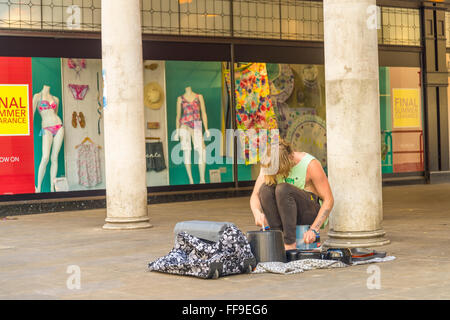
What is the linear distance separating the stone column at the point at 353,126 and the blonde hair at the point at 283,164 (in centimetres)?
125

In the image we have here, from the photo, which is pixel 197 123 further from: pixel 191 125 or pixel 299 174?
pixel 299 174

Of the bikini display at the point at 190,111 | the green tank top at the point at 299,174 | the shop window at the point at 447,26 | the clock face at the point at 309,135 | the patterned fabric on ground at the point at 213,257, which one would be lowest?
the patterned fabric on ground at the point at 213,257

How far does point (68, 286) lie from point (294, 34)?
1432cm

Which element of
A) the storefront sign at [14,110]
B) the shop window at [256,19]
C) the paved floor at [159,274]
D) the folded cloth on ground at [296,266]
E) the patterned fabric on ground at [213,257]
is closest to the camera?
the paved floor at [159,274]

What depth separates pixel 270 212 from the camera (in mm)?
8898

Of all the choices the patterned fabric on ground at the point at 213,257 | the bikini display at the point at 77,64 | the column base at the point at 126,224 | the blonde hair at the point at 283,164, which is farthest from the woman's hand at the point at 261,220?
the bikini display at the point at 77,64

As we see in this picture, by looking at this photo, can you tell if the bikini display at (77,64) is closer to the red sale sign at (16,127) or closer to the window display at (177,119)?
the window display at (177,119)

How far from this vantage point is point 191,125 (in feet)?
64.0

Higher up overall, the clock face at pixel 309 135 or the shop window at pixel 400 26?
the shop window at pixel 400 26

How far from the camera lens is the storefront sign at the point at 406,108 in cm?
2288

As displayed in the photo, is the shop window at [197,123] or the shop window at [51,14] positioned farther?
the shop window at [197,123]

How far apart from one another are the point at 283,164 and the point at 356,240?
173 cm

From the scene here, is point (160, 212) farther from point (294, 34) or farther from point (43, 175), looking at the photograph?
point (294, 34)

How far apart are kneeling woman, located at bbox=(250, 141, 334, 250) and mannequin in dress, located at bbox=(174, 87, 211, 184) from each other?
33.9 ft
